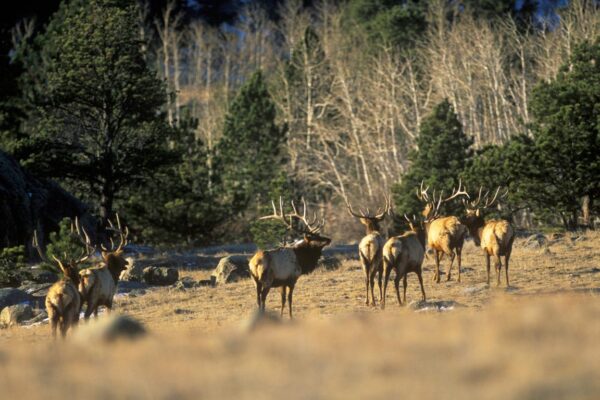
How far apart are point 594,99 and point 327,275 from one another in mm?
11081

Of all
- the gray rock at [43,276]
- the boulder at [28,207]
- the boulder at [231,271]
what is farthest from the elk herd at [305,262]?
the boulder at [28,207]

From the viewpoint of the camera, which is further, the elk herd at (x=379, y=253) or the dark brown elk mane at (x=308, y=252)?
the dark brown elk mane at (x=308, y=252)

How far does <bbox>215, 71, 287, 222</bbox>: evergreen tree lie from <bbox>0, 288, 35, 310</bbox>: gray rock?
2291 centimetres

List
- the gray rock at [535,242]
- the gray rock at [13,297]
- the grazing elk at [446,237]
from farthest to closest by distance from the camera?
1. the gray rock at [535,242]
2. the grazing elk at [446,237]
3. the gray rock at [13,297]

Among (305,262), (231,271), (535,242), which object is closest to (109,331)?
(305,262)

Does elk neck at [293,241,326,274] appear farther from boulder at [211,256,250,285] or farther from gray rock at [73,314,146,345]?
gray rock at [73,314,146,345]

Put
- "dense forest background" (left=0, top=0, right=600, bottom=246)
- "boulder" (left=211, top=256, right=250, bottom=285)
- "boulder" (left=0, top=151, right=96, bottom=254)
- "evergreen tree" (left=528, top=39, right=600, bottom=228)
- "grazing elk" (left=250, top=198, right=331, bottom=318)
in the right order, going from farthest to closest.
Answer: "dense forest background" (left=0, top=0, right=600, bottom=246)
"boulder" (left=0, top=151, right=96, bottom=254)
"evergreen tree" (left=528, top=39, right=600, bottom=228)
"boulder" (left=211, top=256, right=250, bottom=285)
"grazing elk" (left=250, top=198, right=331, bottom=318)

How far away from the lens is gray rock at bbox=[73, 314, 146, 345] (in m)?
9.30

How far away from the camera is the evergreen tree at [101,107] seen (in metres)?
31.6

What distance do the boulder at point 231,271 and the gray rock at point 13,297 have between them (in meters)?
4.67

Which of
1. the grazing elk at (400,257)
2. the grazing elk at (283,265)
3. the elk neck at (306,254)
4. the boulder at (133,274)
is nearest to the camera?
the grazing elk at (283,265)

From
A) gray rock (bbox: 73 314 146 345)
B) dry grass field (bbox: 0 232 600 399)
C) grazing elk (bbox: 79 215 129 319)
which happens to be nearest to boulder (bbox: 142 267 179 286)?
grazing elk (bbox: 79 215 129 319)

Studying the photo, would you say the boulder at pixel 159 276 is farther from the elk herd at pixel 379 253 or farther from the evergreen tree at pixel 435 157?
the evergreen tree at pixel 435 157

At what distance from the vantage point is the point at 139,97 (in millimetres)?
31688
